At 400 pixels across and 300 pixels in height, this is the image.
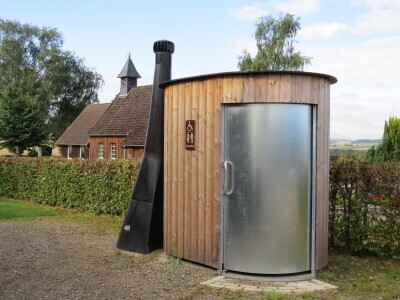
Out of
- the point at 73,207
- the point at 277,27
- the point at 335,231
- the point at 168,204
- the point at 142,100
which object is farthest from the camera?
the point at 277,27

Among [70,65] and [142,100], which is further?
[70,65]

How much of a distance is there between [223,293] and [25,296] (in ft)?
8.14

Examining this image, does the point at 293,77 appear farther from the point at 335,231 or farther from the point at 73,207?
the point at 73,207

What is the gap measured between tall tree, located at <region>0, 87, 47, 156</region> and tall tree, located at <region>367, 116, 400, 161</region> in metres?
30.8

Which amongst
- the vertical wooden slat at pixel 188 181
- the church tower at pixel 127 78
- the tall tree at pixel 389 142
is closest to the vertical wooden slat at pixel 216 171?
the vertical wooden slat at pixel 188 181

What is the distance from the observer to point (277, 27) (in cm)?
3938

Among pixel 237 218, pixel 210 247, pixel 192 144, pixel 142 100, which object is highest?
pixel 142 100

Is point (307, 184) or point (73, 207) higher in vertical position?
point (307, 184)

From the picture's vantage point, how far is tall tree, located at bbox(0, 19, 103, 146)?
4534cm

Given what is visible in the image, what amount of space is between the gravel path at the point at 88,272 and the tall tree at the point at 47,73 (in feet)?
129

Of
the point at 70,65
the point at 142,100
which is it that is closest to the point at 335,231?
the point at 142,100

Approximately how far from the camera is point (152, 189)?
7254 millimetres

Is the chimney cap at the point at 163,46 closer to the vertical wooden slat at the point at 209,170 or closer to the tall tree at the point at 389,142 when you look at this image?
the vertical wooden slat at the point at 209,170

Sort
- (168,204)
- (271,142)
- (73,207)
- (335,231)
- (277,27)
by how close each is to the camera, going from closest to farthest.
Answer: (271,142), (168,204), (335,231), (73,207), (277,27)
